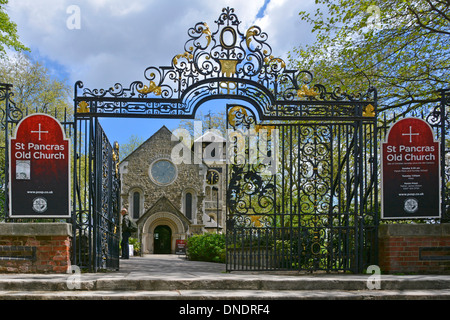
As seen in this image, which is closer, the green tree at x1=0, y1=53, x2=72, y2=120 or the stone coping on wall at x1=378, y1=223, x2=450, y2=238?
the stone coping on wall at x1=378, y1=223, x2=450, y2=238

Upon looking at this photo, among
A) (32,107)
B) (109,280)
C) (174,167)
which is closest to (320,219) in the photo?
(109,280)

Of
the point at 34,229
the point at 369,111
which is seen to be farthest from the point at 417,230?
the point at 34,229

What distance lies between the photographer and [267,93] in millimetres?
9805

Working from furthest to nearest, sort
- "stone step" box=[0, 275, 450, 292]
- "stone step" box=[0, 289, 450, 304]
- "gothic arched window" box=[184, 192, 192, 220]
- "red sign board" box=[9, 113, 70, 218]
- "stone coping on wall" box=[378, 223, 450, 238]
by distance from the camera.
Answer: "gothic arched window" box=[184, 192, 192, 220] → "stone coping on wall" box=[378, 223, 450, 238] → "red sign board" box=[9, 113, 70, 218] → "stone step" box=[0, 275, 450, 292] → "stone step" box=[0, 289, 450, 304]

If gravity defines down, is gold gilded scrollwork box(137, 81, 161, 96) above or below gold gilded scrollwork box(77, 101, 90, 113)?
above

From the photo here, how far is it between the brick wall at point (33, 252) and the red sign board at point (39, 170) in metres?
0.41

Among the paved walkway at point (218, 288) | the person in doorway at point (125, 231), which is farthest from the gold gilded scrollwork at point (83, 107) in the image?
the person in doorway at point (125, 231)

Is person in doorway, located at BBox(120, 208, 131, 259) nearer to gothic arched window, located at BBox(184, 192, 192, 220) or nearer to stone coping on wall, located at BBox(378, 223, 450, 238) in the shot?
stone coping on wall, located at BBox(378, 223, 450, 238)

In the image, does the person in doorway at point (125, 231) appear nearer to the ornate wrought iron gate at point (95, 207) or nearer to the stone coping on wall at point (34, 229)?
the ornate wrought iron gate at point (95, 207)

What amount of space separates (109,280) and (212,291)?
1.53 m

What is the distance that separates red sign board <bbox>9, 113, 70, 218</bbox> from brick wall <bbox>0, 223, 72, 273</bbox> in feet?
Answer: 1.35

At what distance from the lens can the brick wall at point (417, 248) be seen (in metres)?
9.61

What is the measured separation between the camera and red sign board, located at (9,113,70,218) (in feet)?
30.2

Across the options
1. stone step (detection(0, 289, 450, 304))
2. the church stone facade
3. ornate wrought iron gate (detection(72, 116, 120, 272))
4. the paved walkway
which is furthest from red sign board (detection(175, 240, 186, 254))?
stone step (detection(0, 289, 450, 304))
